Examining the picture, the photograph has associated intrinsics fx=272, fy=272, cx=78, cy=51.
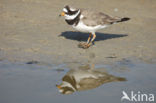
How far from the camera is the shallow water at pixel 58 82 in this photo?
421 centimetres

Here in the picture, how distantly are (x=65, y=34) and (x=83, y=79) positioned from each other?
135 inches

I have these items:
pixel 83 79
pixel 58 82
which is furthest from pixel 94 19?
pixel 58 82

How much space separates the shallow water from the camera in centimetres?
421

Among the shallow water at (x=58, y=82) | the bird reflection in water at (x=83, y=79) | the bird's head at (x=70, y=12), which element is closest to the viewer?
the shallow water at (x=58, y=82)

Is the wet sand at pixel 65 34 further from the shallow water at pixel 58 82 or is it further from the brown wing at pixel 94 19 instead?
the brown wing at pixel 94 19

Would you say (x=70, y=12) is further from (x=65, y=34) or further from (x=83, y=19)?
(x=65, y=34)

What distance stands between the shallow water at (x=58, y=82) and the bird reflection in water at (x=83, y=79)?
59mm

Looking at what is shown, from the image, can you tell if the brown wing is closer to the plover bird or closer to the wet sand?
the plover bird

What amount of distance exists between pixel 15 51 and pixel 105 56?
222cm

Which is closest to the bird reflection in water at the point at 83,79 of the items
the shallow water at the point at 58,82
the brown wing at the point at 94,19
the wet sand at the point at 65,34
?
the shallow water at the point at 58,82

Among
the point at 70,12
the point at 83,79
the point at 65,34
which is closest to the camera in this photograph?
the point at 83,79

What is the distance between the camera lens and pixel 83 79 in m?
5.11

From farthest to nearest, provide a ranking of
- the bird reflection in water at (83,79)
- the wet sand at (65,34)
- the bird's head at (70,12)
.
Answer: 1. the bird's head at (70,12)
2. the wet sand at (65,34)
3. the bird reflection in water at (83,79)

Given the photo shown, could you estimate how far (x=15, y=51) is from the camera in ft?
22.0
